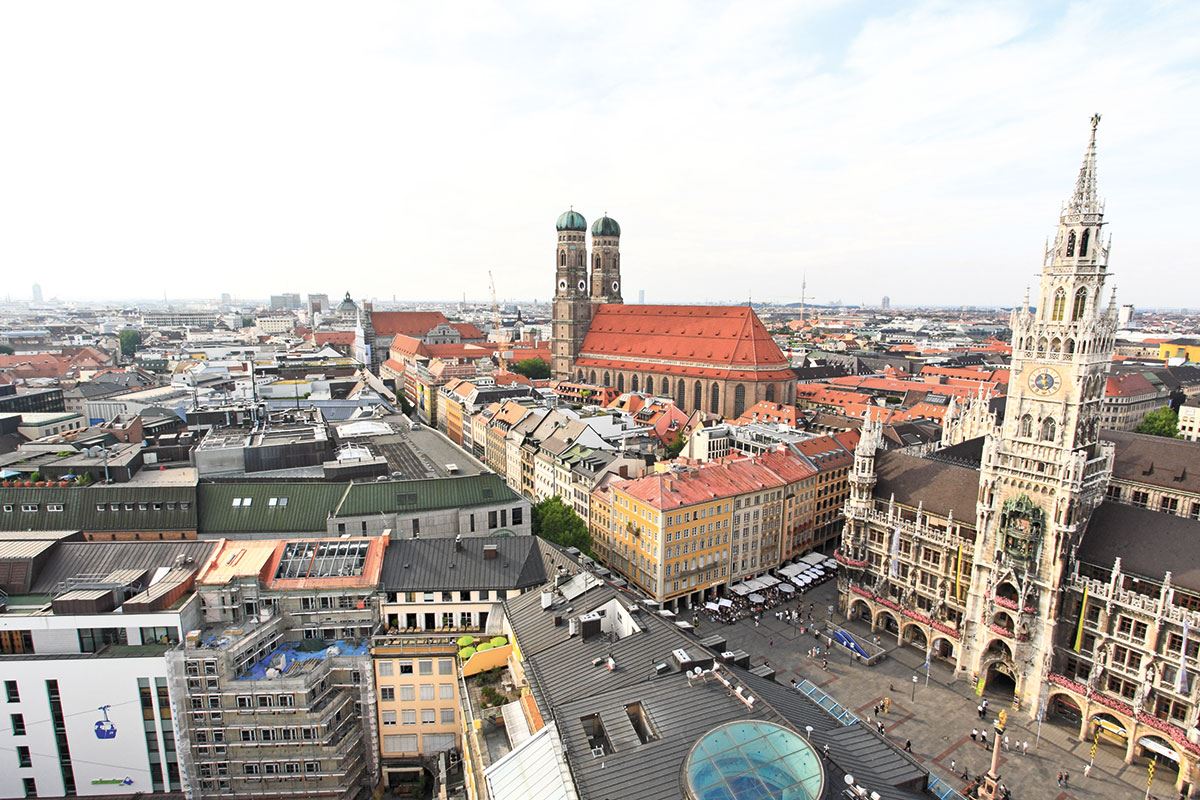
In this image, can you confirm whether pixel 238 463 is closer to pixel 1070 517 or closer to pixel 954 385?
pixel 1070 517

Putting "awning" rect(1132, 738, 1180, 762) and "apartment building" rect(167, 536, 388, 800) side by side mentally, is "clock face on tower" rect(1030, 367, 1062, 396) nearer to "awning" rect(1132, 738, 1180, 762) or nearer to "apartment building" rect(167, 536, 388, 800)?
"awning" rect(1132, 738, 1180, 762)

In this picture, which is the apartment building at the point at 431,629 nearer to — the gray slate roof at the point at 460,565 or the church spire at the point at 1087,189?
the gray slate roof at the point at 460,565

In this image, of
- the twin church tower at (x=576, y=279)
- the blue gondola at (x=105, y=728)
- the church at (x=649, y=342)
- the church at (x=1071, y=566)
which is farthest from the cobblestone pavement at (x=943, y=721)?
the twin church tower at (x=576, y=279)

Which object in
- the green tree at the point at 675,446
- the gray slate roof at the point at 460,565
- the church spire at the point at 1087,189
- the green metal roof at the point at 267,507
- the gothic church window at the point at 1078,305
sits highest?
the church spire at the point at 1087,189

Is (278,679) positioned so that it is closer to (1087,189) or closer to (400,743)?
(400,743)

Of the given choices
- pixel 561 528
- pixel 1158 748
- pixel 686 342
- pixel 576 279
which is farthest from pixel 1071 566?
pixel 576 279

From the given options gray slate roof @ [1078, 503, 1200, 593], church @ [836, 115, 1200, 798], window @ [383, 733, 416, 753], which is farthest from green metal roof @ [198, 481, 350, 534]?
gray slate roof @ [1078, 503, 1200, 593]
